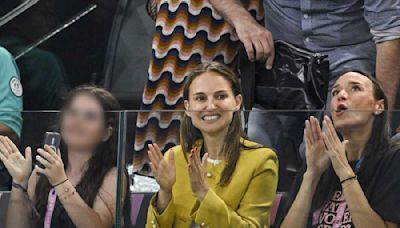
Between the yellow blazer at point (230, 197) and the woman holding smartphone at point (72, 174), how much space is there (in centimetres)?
20

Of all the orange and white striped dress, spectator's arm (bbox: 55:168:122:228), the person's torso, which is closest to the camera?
the person's torso

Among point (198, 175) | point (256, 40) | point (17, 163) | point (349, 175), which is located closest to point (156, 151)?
point (198, 175)

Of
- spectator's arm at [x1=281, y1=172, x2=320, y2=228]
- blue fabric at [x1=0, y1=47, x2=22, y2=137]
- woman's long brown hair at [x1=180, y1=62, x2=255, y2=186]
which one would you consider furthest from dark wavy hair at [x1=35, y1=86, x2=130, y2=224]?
spectator's arm at [x1=281, y1=172, x2=320, y2=228]

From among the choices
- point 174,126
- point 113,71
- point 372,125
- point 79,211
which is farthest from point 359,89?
point 113,71

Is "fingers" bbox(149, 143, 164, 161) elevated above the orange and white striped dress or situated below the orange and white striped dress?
below

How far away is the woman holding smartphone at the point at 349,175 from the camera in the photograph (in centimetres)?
348

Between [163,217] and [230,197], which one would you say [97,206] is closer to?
[163,217]

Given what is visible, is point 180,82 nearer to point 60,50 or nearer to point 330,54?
point 330,54

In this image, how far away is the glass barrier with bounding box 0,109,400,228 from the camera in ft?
11.7

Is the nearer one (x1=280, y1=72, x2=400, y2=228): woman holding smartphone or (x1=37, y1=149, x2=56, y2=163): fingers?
(x1=280, y1=72, x2=400, y2=228): woman holding smartphone

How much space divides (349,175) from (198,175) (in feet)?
1.52

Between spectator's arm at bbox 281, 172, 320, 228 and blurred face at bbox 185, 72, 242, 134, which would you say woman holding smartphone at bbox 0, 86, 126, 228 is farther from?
spectator's arm at bbox 281, 172, 320, 228

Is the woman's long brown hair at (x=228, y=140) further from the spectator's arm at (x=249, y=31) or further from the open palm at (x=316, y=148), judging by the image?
the spectator's arm at (x=249, y=31)

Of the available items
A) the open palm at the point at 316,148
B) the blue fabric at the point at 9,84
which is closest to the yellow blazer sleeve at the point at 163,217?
the open palm at the point at 316,148
